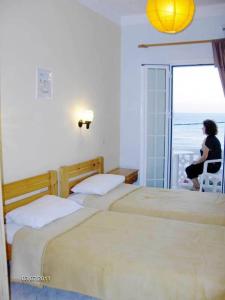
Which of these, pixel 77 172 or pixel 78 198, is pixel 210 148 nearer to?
pixel 77 172

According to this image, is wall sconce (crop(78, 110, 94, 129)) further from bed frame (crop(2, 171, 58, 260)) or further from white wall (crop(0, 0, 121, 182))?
bed frame (crop(2, 171, 58, 260))

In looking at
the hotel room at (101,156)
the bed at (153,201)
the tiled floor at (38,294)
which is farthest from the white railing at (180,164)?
the tiled floor at (38,294)

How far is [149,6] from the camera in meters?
2.40

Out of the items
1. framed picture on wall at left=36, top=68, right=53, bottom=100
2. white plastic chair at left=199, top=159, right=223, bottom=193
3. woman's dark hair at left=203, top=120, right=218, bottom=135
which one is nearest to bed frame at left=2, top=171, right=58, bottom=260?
framed picture on wall at left=36, top=68, right=53, bottom=100

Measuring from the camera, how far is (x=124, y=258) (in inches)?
83.9

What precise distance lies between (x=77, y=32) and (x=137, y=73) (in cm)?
136

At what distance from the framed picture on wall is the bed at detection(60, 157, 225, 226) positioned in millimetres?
758

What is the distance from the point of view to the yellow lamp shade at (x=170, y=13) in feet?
7.54

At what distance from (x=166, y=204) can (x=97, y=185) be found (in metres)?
0.75

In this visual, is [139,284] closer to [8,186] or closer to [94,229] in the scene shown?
[94,229]

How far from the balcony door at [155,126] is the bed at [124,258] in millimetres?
2197

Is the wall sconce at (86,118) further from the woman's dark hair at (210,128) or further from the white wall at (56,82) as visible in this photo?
the woman's dark hair at (210,128)

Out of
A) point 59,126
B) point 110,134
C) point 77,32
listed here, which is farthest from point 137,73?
point 59,126

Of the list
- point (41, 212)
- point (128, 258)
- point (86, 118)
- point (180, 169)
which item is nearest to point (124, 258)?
point (128, 258)
